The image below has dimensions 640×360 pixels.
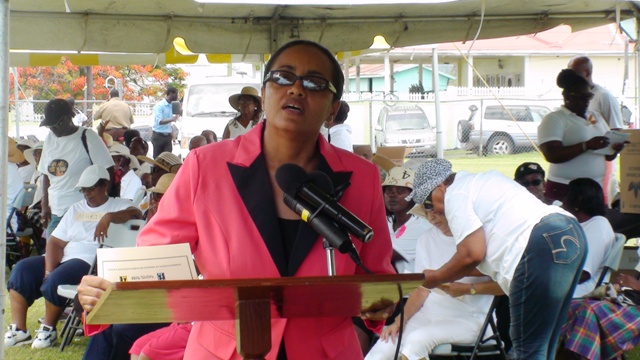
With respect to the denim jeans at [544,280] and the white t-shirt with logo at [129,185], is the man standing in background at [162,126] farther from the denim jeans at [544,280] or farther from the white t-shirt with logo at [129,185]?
the denim jeans at [544,280]

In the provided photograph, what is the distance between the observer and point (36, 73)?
30.3 m

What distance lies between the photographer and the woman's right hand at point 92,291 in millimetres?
2116

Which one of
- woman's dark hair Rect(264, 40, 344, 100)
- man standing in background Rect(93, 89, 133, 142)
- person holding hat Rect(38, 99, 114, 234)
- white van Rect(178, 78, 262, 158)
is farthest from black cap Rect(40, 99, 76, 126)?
white van Rect(178, 78, 262, 158)

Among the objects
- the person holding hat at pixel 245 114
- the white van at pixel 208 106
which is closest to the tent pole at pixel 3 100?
the person holding hat at pixel 245 114

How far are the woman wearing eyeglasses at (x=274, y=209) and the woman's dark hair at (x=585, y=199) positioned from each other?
Result: 3692 mm

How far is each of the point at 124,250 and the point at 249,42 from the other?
24.0 ft

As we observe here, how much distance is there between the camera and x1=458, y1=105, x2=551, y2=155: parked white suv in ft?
83.0

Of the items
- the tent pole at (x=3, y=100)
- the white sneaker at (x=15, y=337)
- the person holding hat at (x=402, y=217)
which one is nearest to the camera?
the tent pole at (x=3, y=100)

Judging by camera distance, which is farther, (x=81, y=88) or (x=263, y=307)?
(x=81, y=88)

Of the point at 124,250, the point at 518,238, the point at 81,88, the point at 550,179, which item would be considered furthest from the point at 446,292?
the point at 81,88

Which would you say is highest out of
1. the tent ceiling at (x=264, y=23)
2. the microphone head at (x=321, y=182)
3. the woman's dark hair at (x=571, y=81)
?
the tent ceiling at (x=264, y=23)

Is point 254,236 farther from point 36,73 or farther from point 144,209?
point 36,73

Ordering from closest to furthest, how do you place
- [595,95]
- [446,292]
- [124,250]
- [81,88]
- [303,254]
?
1. [124,250]
2. [303,254]
3. [446,292]
4. [595,95]
5. [81,88]

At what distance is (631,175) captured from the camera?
7074 mm
